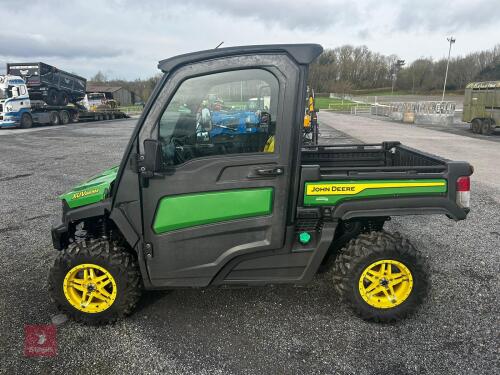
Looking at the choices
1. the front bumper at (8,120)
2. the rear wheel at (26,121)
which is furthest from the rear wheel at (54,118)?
the front bumper at (8,120)

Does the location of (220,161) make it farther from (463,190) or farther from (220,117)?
(463,190)

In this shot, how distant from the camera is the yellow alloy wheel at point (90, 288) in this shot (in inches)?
111

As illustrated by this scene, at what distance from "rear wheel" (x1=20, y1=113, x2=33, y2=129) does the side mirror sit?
22.8m

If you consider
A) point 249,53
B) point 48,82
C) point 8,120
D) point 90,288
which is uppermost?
point 48,82

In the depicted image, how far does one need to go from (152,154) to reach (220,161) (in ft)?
1.55

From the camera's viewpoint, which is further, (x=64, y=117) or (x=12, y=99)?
(x=64, y=117)

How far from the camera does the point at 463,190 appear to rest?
9.05 ft

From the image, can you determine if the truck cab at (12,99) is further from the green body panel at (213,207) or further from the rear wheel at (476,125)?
the rear wheel at (476,125)

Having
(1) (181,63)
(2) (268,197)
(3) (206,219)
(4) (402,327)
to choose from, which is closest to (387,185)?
(2) (268,197)

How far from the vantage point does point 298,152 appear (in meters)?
2.57

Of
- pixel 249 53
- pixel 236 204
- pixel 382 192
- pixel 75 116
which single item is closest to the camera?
pixel 249 53

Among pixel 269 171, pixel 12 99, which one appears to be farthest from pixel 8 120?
pixel 269 171

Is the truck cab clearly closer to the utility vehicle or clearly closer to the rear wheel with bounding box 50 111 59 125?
the rear wheel with bounding box 50 111 59 125

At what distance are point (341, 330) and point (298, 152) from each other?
1425mm
